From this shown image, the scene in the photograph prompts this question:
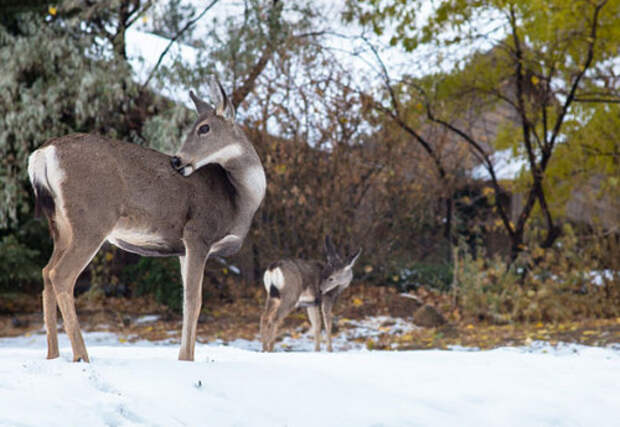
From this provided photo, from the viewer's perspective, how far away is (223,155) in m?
4.48

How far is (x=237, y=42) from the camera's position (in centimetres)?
1143

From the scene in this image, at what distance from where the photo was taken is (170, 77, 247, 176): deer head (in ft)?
14.2

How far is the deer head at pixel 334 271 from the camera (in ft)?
26.0

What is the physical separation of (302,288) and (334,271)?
45 centimetres

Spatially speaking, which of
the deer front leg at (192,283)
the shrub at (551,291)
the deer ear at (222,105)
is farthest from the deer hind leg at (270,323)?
the shrub at (551,291)

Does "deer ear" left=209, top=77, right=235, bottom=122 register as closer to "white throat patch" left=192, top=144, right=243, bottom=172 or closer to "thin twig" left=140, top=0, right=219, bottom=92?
"white throat patch" left=192, top=144, right=243, bottom=172

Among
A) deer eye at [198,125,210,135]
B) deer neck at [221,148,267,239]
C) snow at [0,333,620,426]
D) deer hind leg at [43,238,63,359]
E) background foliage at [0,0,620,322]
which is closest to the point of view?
snow at [0,333,620,426]

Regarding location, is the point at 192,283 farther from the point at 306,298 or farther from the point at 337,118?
the point at 337,118

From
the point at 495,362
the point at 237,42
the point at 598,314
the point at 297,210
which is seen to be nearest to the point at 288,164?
the point at 297,210

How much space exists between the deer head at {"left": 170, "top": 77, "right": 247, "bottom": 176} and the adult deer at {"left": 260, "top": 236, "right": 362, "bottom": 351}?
10.1 feet

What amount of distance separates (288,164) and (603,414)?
826 centimetres

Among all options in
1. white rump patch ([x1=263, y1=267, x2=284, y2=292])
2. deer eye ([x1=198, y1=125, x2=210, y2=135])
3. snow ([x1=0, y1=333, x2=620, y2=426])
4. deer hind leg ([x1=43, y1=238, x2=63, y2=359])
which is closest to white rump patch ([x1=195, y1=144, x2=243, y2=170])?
deer eye ([x1=198, y1=125, x2=210, y2=135])

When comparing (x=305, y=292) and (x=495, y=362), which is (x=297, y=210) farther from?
(x=495, y=362)

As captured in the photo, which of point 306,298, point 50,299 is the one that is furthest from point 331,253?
point 50,299
